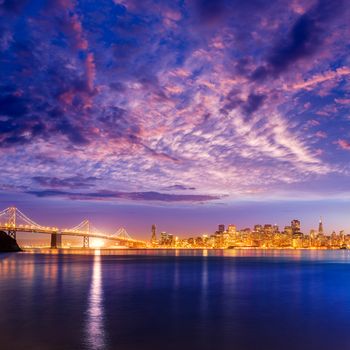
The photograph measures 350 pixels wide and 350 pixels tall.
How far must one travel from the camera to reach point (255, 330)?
18750 mm

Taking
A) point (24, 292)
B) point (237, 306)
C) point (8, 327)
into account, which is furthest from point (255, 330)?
point (24, 292)

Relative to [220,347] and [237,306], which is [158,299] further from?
[220,347]

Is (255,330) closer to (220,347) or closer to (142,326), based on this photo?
(220,347)

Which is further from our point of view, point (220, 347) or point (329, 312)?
point (329, 312)

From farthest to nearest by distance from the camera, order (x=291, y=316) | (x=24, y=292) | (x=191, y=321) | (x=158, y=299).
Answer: (x=24, y=292) → (x=158, y=299) → (x=291, y=316) → (x=191, y=321)

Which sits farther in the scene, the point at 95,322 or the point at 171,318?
the point at 171,318

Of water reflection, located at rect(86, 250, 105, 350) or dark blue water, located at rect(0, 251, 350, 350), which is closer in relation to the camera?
water reflection, located at rect(86, 250, 105, 350)

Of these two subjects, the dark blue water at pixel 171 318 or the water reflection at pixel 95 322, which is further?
the dark blue water at pixel 171 318

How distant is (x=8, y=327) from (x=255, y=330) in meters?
10.4

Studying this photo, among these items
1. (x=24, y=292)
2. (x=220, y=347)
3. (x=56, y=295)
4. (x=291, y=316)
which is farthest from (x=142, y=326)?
(x=24, y=292)

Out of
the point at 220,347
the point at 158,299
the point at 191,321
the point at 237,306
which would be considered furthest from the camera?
the point at 158,299

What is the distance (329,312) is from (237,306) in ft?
16.7

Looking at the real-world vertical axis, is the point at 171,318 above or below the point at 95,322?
below

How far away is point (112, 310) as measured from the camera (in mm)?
23719
